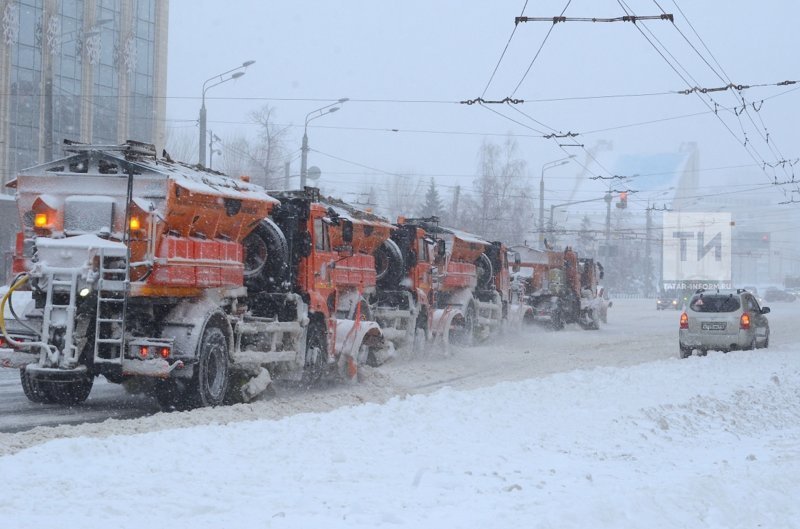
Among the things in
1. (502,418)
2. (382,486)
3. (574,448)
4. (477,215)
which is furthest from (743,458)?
(477,215)

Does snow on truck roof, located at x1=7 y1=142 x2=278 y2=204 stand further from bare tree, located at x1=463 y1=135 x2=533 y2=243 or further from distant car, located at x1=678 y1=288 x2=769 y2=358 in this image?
bare tree, located at x1=463 y1=135 x2=533 y2=243

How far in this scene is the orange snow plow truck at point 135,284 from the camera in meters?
10.6

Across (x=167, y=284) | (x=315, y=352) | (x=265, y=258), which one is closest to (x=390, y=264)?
(x=315, y=352)

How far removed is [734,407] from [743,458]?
344 cm

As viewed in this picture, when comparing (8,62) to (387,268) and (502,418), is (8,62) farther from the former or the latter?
(502,418)

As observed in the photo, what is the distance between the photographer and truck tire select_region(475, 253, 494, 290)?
2770 centimetres

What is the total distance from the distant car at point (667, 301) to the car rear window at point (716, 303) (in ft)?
121

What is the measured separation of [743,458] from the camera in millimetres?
9492

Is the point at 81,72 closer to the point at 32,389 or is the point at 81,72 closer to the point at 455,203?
the point at 455,203

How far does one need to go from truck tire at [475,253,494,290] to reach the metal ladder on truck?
17.4 meters

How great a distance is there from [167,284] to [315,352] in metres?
4.21

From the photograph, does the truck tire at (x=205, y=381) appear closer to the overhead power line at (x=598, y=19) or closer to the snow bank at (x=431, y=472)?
the snow bank at (x=431, y=472)

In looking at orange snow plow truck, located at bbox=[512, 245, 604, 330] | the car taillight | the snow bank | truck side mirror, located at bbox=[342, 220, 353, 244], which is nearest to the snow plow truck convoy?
truck side mirror, located at bbox=[342, 220, 353, 244]

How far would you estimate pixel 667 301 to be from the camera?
62.2 metres
